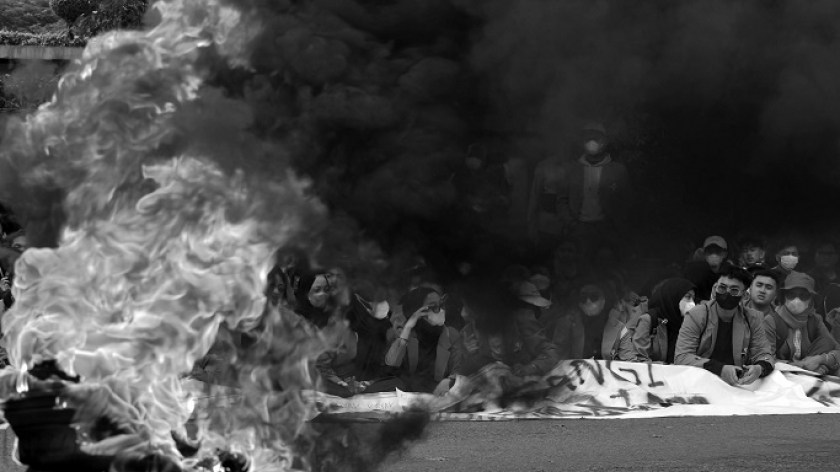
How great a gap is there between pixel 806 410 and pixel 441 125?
557cm

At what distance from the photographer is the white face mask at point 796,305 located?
406 inches

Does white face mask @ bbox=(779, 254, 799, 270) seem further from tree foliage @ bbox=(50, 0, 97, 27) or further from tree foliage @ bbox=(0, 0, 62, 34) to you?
tree foliage @ bbox=(0, 0, 62, 34)

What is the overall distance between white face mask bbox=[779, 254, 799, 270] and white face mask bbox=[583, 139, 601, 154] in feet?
11.6

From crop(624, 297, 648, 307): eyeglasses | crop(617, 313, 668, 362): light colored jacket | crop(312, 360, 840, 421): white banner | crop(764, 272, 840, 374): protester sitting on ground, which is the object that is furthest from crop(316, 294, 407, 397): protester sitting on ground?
crop(764, 272, 840, 374): protester sitting on ground

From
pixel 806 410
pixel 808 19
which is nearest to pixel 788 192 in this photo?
pixel 808 19

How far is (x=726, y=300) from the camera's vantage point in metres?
9.74

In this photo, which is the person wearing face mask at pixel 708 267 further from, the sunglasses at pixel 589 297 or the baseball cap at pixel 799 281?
the baseball cap at pixel 799 281

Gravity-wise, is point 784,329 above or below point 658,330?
below

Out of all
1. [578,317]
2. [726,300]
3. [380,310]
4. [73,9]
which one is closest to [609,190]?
[380,310]

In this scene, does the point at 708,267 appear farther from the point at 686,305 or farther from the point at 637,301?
the point at 686,305

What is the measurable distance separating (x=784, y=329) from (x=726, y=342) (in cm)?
67

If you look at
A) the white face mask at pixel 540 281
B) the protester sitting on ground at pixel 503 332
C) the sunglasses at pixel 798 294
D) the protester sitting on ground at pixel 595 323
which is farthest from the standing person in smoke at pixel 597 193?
the sunglasses at pixel 798 294

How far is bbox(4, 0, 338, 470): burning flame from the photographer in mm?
5066

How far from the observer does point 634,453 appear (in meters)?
8.33
